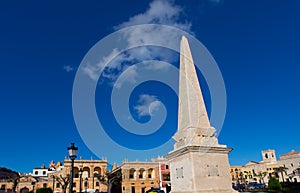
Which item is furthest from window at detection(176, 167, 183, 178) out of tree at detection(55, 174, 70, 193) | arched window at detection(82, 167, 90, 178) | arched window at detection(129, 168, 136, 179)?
arched window at detection(82, 167, 90, 178)

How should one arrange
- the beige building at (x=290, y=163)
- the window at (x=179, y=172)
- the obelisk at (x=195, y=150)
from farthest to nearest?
1. the beige building at (x=290, y=163)
2. the window at (x=179, y=172)
3. the obelisk at (x=195, y=150)

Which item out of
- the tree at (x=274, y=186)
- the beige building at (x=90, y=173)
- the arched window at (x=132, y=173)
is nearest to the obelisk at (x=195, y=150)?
the tree at (x=274, y=186)

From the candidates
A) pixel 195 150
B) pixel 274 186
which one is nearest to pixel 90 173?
pixel 274 186

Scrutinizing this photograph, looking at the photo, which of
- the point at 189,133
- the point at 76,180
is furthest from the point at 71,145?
the point at 76,180

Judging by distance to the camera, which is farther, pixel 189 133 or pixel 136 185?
pixel 136 185

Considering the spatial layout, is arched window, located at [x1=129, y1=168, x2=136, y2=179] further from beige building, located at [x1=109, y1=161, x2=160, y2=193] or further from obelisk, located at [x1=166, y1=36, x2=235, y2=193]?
obelisk, located at [x1=166, y1=36, x2=235, y2=193]

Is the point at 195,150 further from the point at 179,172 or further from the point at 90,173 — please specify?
the point at 90,173

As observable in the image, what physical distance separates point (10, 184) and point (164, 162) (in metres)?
32.9

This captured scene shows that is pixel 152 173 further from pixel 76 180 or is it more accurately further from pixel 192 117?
pixel 192 117

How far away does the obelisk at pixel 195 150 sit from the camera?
12.2m

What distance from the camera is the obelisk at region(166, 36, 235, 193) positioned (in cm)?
1224

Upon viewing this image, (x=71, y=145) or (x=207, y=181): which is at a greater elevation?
(x=71, y=145)

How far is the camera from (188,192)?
12.3 meters

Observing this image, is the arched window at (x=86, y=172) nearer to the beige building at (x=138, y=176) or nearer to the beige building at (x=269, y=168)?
the beige building at (x=138, y=176)
